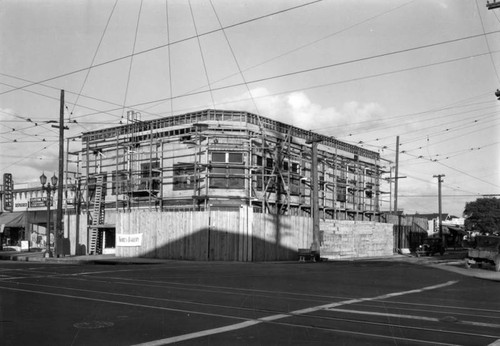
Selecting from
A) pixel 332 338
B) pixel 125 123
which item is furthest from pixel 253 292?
pixel 125 123

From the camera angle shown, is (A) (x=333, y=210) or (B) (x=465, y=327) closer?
(B) (x=465, y=327)

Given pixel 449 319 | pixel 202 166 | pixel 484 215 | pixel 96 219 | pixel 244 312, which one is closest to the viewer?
pixel 449 319

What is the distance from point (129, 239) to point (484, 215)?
59.5 metres

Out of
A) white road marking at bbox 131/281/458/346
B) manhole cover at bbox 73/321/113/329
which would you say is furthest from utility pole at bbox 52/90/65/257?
manhole cover at bbox 73/321/113/329

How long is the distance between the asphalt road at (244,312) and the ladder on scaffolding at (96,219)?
18.0 meters

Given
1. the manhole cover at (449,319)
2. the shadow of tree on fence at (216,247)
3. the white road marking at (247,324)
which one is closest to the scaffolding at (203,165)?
the shadow of tree on fence at (216,247)

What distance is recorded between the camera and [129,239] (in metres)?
30.4

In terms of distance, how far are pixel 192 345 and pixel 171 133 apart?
2581 cm

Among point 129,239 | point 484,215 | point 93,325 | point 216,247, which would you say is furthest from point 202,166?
point 484,215

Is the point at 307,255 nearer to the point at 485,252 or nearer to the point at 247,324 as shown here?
the point at 485,252

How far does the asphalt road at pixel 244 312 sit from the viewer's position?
24.8 feet

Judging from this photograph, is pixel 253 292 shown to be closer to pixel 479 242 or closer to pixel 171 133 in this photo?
pixel 479 242

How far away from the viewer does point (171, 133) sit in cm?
3200

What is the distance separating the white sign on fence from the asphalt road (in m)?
13.7
